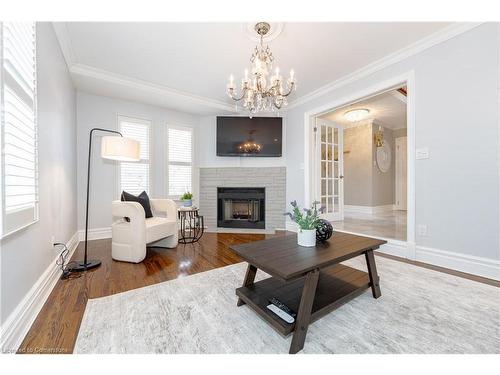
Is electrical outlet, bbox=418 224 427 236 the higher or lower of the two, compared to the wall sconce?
lower

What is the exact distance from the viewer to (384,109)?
4.73m

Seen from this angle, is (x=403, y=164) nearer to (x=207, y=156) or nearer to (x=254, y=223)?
(x=254, y=223)

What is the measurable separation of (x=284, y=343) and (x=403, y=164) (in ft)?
23.1

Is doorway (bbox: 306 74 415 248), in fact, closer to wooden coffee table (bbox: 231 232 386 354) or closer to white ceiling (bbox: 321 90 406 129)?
white ceiling (bbox: 321 90 406 129)

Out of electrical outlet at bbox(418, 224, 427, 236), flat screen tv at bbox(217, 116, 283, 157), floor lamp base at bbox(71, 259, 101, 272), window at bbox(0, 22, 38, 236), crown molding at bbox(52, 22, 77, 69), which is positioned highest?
crown molding at bbox(52, 22, 77, 69)

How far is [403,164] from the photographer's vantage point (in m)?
6.32

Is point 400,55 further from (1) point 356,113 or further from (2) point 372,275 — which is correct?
(2) point 372,275

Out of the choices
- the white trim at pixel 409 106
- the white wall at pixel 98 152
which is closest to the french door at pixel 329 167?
the white trim at pixel 409 106

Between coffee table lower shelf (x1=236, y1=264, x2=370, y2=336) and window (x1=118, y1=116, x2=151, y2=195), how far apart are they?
3085 mm

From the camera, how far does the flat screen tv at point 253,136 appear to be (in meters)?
4.16

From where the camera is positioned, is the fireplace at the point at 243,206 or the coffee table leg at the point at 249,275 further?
the fireplace at the point at 243,206

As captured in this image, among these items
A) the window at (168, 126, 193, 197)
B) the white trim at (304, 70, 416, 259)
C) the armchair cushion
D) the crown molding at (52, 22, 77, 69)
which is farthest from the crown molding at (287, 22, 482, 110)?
the crown molding at (52, 22, 77, 69)

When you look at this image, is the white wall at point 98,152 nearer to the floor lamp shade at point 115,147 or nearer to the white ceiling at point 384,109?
the floor lamp shade at point 115,147

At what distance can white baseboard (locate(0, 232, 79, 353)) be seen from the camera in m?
1.08
